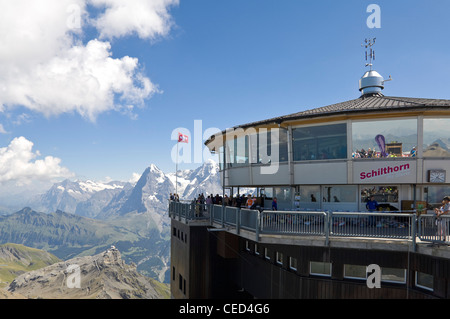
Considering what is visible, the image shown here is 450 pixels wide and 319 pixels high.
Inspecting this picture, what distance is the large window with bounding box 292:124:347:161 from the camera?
19.8m

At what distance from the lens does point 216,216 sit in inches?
909

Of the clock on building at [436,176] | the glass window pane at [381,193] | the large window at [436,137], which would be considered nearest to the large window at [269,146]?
the glass window pane at [381,193]

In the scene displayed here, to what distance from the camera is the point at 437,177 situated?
18.1 meters

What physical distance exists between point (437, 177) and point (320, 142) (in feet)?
20.7

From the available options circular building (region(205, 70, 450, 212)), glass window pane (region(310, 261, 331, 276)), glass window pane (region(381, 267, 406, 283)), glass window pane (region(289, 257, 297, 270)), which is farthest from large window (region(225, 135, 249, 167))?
glass window pane (region(381, 267, 406, 283))

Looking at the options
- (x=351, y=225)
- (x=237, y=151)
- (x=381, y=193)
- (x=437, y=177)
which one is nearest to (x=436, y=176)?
(x=437, y=177)

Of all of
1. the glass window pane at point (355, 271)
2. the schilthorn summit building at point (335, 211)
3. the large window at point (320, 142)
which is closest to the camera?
the schilthorn summit building at point (335, 211)

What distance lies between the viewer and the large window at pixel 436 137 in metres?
18.2

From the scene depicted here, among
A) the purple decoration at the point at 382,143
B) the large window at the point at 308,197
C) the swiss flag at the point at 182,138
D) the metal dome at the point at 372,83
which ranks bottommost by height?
the large window at the point at 308,197

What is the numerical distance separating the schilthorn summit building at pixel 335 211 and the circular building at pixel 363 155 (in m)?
0.05

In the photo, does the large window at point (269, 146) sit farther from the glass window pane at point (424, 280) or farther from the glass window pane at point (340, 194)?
the glass window pane at point (424, 280)

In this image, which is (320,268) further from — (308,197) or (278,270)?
(308,197)

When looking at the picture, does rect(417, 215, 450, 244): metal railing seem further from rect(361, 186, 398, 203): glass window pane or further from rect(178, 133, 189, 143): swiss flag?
rect(178, 133, 189, 143): swiss flag

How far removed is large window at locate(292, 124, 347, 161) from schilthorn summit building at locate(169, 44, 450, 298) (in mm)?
58
